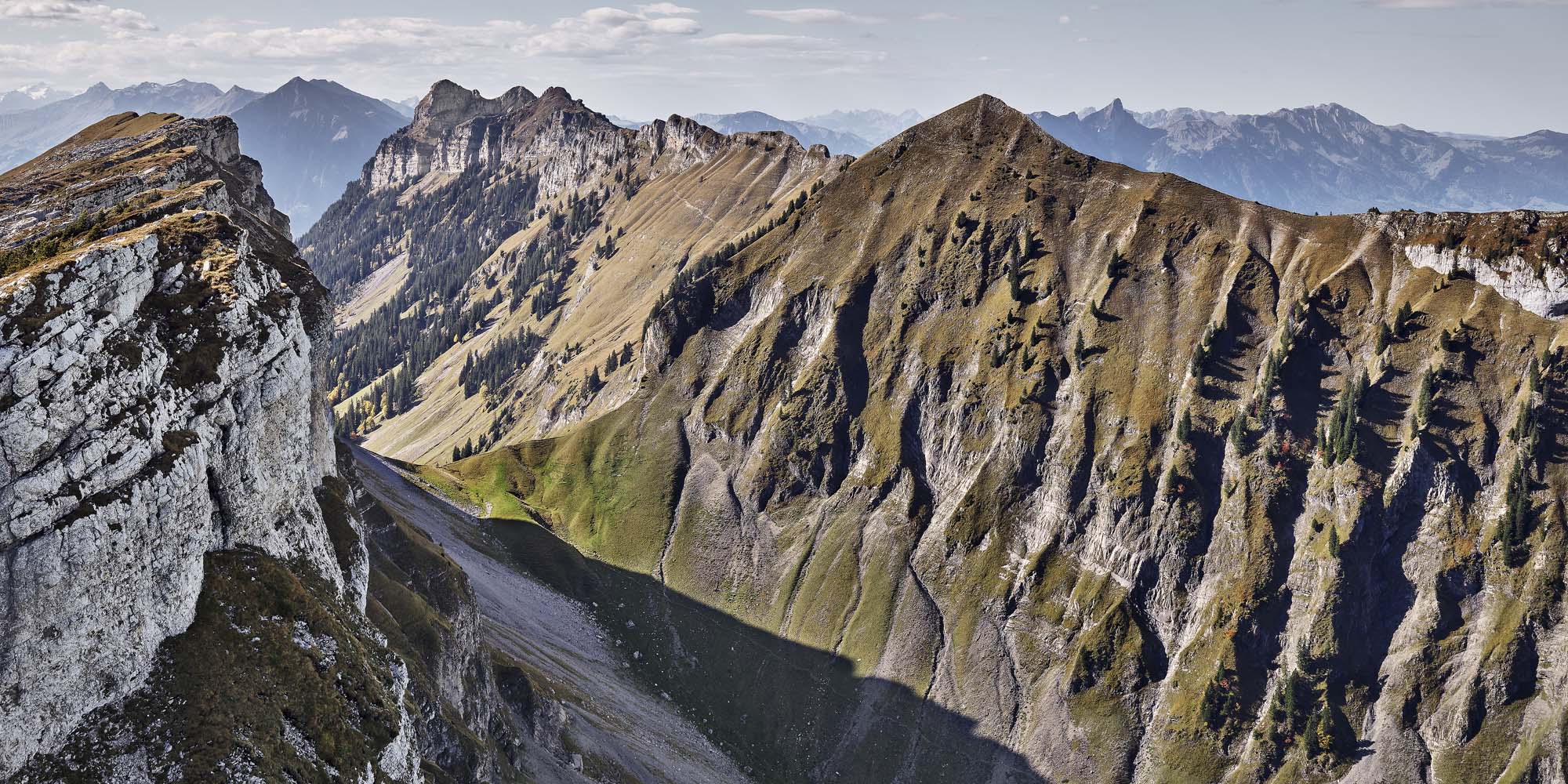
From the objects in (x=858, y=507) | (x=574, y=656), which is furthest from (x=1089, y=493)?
(x=574, y=656)

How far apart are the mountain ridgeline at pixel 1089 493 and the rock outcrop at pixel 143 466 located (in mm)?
49625

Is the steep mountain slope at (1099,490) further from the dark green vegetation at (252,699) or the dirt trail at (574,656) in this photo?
the dark green vegetation at (252,699)

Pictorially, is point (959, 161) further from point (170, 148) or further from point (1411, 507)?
point (170, 148)

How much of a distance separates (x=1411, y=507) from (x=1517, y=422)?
15.1 metres

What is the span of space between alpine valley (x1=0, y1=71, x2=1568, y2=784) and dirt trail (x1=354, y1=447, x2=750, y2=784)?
0.92m

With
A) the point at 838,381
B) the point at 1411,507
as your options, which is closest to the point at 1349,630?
the point at 1411,507

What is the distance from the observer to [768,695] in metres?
130

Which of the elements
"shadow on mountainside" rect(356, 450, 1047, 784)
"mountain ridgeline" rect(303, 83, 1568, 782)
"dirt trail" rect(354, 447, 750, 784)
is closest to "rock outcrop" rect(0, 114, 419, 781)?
"dirt trail" rect(354, 447, 750, 784)

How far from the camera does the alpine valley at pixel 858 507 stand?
48000mm

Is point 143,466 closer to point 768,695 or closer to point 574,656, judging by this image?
point 574,656

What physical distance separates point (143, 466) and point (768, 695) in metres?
96.7

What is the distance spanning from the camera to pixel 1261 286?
5374 inches

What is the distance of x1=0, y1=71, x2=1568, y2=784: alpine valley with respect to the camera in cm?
4800

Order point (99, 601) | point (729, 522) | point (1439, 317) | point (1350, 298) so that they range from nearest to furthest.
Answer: point (99, 601) → point (1439, 317) → point (1350, 298) → point (729, 522)
